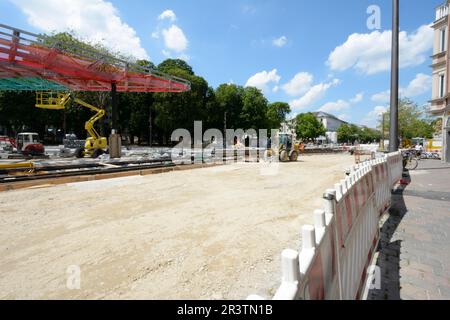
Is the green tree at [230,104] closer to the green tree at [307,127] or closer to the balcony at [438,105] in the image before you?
the balcony at [438,105]

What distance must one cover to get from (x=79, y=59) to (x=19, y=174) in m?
7.22

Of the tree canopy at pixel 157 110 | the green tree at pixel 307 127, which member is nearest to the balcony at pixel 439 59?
the tree canopy at pixel 157 110

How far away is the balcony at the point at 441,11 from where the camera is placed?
22.2 m

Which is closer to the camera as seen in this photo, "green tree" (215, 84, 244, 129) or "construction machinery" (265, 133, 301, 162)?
"construction machinery" (265, 133, 301, 162)

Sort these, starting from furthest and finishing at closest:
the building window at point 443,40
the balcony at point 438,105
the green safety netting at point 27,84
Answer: the building window at point 443,40 < the balcony at point 438,105 < the green safety netting at point 27,84

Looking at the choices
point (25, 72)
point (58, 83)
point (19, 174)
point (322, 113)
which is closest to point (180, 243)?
point (19, 174)

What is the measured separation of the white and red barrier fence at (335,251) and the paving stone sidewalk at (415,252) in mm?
337

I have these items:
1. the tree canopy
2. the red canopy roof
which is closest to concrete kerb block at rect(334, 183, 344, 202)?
the red canopy roof

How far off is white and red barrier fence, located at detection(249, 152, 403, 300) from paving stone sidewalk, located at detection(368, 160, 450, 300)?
1.11ft

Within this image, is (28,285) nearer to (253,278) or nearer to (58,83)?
(253,278)

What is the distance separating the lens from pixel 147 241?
4.62 metres

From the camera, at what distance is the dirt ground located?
3268 mm

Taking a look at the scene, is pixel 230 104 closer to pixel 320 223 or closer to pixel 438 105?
pixel 438 105

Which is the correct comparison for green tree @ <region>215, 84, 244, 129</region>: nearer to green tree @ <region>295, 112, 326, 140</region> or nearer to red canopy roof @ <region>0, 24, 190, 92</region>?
red canopy roof @ <region>0, 24, 190, 92</region>
